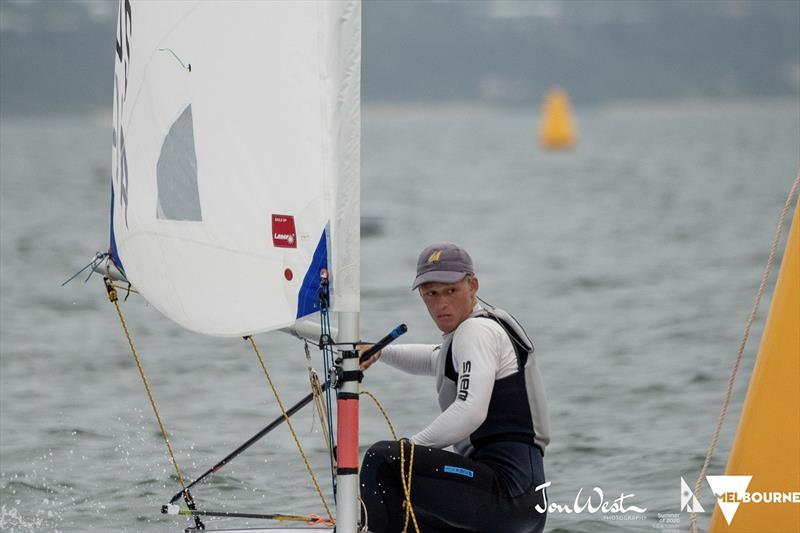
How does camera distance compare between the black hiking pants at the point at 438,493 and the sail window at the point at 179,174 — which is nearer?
the black hiking pants at the point at 438,493

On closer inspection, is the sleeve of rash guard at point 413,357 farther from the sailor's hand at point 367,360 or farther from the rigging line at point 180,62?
the rigging line at point 180,62

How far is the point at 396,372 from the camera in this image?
354 inches

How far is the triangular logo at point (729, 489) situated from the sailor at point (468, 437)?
49 cm

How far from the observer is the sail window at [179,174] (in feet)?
11.9

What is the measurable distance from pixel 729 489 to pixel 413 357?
1029 millimetres

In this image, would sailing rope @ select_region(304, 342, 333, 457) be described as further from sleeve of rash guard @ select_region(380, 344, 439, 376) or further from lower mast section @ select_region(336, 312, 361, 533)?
sleeve of rash guard @ select_region(380, 344, 439, 376)

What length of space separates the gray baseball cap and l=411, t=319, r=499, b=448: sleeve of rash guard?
0.14m

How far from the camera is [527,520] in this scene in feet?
12.0

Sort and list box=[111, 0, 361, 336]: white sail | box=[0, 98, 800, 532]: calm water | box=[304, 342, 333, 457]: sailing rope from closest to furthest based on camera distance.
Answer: box=[111, 0, 361, 336]: white sail
box=[304, 342, 333, 457]: sailing rope
box=[0, 98, 800, 532]: calm water

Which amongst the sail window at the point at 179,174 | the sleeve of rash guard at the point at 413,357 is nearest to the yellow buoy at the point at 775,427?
the sleeve of rash guard at the point at 413,357

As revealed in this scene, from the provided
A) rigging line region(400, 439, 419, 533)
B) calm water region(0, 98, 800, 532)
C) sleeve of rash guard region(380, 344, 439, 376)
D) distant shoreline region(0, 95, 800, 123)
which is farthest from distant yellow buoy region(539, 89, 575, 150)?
distant shoreline region(0, 95, 800, 123)

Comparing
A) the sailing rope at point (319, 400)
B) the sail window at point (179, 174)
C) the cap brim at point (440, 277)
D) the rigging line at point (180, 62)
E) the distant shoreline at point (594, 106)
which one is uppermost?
the distant shoreline at point (594, 106)

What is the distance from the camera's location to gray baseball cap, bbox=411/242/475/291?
11.8 ft

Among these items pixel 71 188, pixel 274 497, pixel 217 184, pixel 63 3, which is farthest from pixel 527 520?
pixel 63 3
